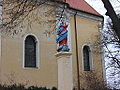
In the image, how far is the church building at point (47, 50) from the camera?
59.9 feet

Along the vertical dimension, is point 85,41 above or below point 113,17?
above

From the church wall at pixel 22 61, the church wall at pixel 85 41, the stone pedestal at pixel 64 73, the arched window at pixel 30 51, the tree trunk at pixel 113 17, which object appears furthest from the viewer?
the church wall at pixel 85 41

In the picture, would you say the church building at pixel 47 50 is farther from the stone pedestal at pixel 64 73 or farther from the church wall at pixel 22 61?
the stone pedestal at pixel 64 73

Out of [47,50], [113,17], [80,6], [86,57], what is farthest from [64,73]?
[80,6]

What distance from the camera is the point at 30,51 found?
20.1 meters

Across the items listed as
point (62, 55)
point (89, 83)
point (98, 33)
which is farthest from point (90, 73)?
point (62, 55)

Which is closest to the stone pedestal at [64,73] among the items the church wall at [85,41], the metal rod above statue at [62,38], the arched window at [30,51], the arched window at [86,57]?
the metal rod above statue at [62,38]

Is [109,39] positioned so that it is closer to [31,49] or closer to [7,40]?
[31,49]

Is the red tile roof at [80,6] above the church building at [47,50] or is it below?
above

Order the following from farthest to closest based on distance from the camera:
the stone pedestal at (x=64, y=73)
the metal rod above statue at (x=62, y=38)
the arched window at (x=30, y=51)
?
the arched window at (x=30, y=51), the metal rod above statue at (x=62, y=38), the stone pedestal at (x=64, y=73)

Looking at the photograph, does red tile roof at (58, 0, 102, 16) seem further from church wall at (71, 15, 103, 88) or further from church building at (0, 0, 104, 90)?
church wall at (71, 15, 103, 88)

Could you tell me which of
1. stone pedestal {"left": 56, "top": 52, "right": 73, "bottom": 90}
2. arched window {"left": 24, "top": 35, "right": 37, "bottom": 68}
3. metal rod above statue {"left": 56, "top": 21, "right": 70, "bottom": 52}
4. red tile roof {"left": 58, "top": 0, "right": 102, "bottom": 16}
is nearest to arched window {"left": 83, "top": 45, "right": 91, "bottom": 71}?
red tile roof {"left": 58, "top": 0, "right": 102, "bottom": 16}

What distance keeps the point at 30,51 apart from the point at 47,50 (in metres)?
1.28

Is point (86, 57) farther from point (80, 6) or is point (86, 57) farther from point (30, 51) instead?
point (30, 51)
